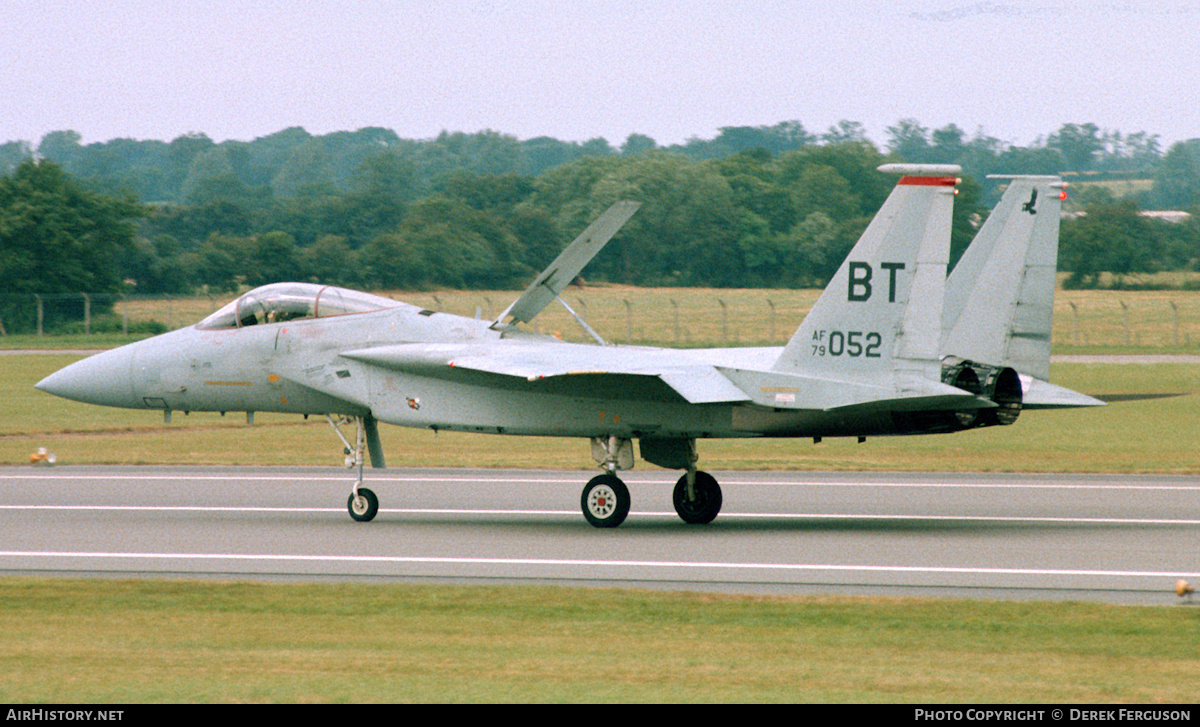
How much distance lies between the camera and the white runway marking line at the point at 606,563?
13.1 m

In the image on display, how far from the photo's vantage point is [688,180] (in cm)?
7269

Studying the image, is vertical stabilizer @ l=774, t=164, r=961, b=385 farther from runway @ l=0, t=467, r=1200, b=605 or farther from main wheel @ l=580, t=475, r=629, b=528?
main wheel @ l=580, t=475, r=629, b=528

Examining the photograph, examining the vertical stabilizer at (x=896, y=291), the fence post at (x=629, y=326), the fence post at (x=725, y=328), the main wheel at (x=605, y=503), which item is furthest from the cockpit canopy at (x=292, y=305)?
the fence post at (x=725, y=328)

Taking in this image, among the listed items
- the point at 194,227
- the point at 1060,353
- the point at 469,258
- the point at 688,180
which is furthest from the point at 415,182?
the point at 1060,353

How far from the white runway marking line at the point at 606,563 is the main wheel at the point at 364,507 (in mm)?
2618

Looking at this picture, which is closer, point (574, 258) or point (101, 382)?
point (574, 258)

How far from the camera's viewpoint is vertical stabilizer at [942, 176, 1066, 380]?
17.4m

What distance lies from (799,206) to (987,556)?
58.9 m

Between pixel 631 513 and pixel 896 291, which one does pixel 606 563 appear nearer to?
pixel 631 513

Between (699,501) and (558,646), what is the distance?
23.9 feet

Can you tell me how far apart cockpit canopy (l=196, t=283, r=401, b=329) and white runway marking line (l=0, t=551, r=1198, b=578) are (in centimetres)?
413

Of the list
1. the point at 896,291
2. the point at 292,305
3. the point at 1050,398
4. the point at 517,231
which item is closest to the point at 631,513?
the point at 896,291

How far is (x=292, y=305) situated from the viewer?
17.5 metres

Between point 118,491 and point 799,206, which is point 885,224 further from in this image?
point 799,206
